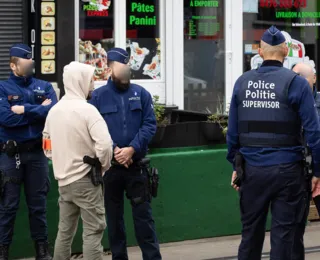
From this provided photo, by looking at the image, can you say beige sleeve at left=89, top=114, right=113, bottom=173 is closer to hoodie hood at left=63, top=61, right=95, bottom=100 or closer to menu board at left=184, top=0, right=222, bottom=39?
hoodie hood at left=63, top=61, right=95, bottom=100

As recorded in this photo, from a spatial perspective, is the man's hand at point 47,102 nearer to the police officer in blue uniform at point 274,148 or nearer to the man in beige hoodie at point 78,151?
the man in beige hoodie at point 78,151

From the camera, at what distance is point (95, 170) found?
21.2 feet

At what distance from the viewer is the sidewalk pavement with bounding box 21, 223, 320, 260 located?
8094mm

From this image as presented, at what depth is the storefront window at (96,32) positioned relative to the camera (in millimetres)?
9586

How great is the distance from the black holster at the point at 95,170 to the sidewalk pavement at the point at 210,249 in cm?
174

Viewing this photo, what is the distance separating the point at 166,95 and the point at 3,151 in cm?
324

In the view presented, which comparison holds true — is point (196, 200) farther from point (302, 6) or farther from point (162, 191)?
point (302, 6)

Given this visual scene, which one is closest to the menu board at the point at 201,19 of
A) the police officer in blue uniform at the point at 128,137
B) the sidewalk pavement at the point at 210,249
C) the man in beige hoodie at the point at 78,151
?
→ the sidewalk pavement at the point at 210,249

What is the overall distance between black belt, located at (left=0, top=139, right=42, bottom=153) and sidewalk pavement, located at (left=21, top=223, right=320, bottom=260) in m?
1.36

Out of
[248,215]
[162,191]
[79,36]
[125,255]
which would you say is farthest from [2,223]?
[79,36]

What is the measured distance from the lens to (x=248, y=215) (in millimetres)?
6102

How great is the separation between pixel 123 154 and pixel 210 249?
201 centimetres

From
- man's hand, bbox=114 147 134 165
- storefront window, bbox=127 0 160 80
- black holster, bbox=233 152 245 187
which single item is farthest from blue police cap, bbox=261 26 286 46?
storefront window, bbox=127 0 160 80

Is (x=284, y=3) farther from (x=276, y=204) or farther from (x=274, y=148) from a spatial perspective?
(x=276, y=204)
